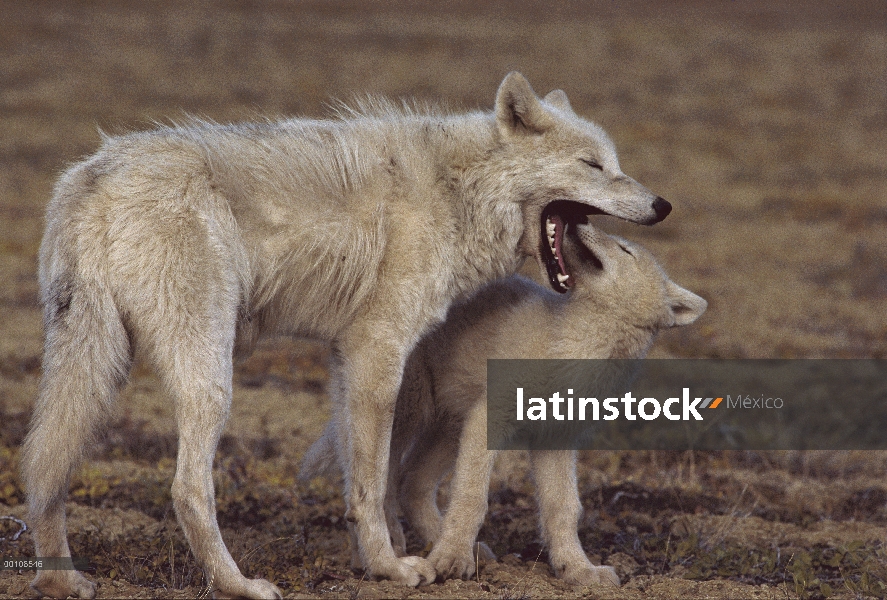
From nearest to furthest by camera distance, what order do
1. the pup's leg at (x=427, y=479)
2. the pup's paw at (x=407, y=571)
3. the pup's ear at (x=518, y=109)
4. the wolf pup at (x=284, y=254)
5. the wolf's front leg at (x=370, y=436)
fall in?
the wolf pup at (x=284, y=254) < the pup's paw at (x=407, y=571) < the wolf's front leg at (x=370, y=436) < the pup's ear at (x=518, y=109) < the pup's leg at (x=427, y=479)

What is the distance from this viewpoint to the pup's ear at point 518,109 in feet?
18.7

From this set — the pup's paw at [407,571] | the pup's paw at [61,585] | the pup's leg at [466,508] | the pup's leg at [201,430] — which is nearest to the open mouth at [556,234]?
the pup's leg at [466,508]

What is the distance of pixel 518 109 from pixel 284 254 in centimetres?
165

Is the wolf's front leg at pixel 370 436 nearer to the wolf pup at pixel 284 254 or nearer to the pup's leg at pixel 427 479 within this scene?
the wolf pup at pixel 284 254

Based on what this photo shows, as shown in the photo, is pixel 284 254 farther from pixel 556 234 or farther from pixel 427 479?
pixel 427 479

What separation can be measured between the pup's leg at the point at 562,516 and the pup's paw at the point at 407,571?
0.85 m

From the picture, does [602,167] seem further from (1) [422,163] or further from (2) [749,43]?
(2) [749,43]

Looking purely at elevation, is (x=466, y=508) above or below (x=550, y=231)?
below

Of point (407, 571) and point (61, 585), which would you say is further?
point (407, 571)

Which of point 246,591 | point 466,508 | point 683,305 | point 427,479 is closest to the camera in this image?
point 246,591

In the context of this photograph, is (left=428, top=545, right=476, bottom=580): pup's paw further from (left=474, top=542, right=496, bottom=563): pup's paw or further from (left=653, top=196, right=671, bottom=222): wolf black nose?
(left=653, top=196, right=671, bottom=222): wolf black nose

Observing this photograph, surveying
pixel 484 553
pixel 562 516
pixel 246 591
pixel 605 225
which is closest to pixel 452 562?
pixel 484 553

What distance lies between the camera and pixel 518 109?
5770mm

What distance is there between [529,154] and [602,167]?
45 centimetres
